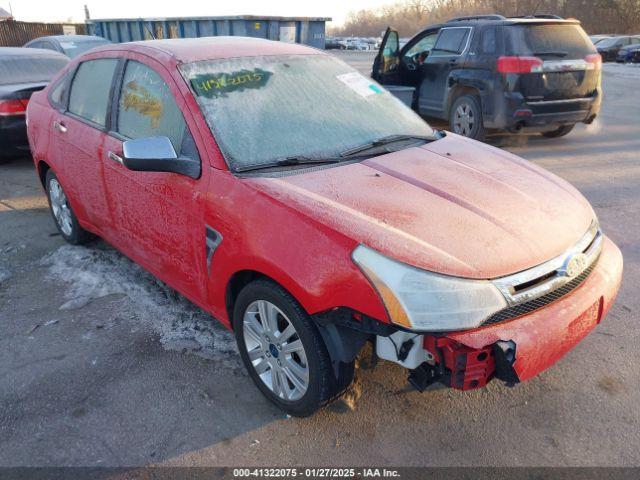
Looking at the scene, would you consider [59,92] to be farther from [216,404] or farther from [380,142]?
[216,404]

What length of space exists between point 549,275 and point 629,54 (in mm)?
26886

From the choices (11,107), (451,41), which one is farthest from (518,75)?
(11,107)

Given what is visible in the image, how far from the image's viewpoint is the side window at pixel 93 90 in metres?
3.50

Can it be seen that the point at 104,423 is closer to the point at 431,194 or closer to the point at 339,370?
the point at 339,370

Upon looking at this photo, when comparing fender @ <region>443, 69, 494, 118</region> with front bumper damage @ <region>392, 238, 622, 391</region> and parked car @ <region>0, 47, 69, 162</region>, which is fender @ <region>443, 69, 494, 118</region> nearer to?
front bumper damage @ <region>392, 238, 622, 391</region>

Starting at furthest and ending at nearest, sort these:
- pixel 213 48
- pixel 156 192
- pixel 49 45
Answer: pixel 49 45
pixel 213 48
pixel 156 192

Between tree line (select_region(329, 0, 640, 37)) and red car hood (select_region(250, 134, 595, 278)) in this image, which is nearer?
red car hood (select_region(250, 134, 595, 278))

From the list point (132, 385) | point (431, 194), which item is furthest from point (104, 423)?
point (431, 194)

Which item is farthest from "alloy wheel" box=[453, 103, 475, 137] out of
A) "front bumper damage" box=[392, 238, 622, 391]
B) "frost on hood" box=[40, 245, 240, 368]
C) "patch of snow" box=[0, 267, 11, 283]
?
"patch of snow" box=[0, 267, 11, 283]

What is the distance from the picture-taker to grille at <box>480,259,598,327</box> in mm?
2035

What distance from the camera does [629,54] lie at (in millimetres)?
23953

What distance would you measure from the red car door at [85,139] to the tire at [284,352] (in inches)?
62.8

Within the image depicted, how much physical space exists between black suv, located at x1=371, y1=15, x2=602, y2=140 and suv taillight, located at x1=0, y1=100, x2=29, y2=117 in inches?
202

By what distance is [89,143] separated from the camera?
3545 mm
